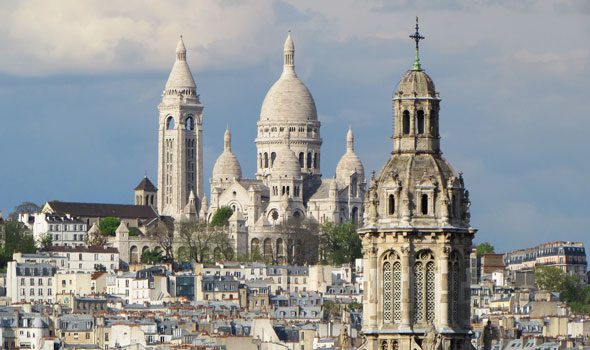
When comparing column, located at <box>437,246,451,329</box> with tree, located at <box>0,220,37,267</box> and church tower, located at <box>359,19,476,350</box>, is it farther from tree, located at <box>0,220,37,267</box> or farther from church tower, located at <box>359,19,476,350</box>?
tree, located at <box>0,220,37,267</box>

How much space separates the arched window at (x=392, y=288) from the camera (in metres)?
36.1

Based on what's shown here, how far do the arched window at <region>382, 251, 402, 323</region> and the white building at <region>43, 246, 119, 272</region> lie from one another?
13098cm

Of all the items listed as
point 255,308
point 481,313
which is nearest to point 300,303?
point 255,308

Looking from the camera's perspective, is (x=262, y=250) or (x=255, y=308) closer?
(x=255, y=308)

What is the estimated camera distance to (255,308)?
139625mm

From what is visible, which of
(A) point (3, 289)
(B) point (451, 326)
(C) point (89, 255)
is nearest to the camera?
(B) point (451, 326)

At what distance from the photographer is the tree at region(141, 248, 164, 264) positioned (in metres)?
180

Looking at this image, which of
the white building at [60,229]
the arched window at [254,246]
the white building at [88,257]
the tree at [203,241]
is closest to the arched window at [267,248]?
the arched window at [254,246]

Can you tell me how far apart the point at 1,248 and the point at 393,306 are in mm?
141934

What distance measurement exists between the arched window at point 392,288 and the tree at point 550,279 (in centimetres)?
11073

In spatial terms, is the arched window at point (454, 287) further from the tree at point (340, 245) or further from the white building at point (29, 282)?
the tree at point (340, 245)

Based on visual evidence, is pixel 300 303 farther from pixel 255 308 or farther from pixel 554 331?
pixel 554 331

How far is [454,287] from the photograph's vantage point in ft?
119

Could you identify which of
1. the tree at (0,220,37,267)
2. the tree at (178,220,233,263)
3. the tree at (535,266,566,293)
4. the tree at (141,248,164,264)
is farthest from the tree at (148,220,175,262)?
the tree at (535,266,566,293)
